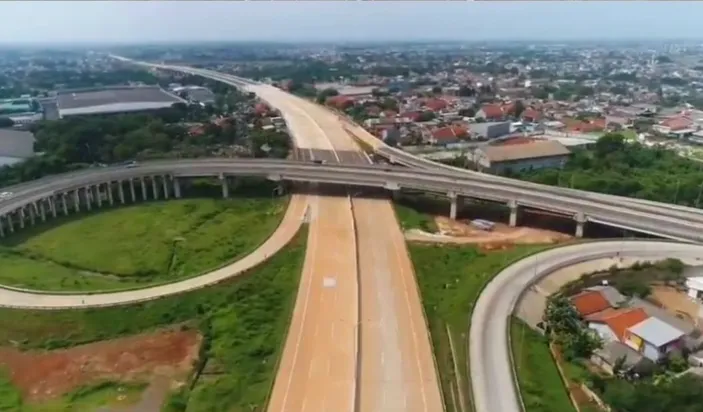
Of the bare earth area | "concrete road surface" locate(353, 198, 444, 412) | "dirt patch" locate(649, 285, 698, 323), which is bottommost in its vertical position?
"dirt patch" locate(649, 285, 698, 323)

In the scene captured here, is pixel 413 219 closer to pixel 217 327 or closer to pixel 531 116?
pixel 217 327

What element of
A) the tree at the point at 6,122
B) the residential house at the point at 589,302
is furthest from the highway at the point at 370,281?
the tree at the point at 6,122

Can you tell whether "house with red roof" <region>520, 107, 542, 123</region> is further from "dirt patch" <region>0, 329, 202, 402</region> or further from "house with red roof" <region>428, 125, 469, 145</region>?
"dirt patch" <region>0, 329, 202, 402</region>

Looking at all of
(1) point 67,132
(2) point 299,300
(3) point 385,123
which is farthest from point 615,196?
(1) point 67,132

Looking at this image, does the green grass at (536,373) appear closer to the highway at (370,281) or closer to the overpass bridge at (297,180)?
the highway at (370,281)

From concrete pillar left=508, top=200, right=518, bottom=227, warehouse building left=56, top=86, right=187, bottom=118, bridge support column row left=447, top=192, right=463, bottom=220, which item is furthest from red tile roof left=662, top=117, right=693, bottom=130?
warehouse building left=56, top=86, right=187, bottom=118

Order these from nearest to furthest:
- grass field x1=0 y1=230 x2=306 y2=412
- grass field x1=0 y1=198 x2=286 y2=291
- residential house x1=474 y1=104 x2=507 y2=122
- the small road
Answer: grass field x1=0 y1=230 x2=306 y2=412 → the small road → grass field x1=0 y1=198 x2=286 y2=291 → residential house x1=474 y1=104 x2=507 y2=122
